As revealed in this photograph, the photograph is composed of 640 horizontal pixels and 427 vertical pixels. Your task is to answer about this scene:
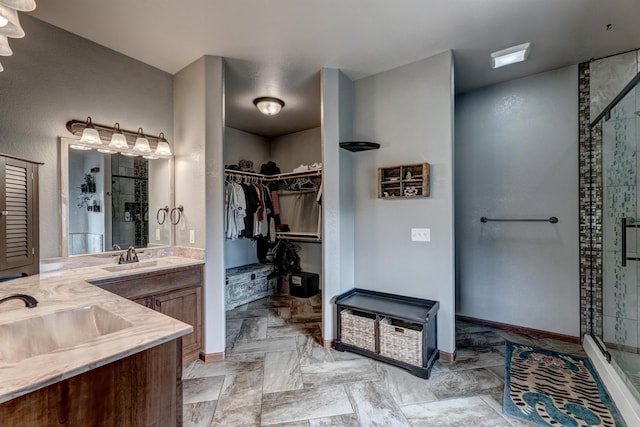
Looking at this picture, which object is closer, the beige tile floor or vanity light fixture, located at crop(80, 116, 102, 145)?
the beige tile floor

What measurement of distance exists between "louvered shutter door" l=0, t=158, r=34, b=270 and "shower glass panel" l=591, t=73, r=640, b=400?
414cm

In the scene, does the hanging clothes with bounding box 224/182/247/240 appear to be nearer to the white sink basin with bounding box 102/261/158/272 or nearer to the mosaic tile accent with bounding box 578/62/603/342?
the white sink basin with bounding box 102/261/158/272

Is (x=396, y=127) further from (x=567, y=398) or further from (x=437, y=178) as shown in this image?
(x=567, y=398)

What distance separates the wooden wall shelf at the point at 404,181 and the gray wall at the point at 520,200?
3.63 ft

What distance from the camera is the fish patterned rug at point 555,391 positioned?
5.85 ft

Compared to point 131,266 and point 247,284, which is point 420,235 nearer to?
point 131,266

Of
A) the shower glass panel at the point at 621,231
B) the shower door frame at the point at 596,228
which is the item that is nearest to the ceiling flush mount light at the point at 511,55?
the shower glass panel at the point at 621,231

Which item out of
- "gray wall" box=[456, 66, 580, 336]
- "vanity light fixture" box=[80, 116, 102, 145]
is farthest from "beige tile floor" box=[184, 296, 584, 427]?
"vanity light fixture" box=[80, 116, 102, 145]

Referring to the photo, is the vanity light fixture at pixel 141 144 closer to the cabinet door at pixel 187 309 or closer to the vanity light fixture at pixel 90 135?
the vanity light fixture at pixel 90 135

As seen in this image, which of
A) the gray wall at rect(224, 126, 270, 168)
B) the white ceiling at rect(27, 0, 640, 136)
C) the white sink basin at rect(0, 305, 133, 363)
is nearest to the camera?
the white sink basin at rect(0, 305, 133, 363)

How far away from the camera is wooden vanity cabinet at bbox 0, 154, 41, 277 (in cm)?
171

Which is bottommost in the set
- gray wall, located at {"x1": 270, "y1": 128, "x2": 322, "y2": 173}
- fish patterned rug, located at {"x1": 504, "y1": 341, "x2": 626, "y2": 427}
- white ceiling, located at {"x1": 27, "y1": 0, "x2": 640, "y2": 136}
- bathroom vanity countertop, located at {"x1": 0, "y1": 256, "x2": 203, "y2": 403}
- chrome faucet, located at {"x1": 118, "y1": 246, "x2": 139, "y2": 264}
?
fish patterned rug, located at {"x1": 504, "y1": 341, "x2": 626, "y2": 427}

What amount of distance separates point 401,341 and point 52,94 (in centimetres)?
344

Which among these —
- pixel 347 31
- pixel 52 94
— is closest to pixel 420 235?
pixel 347 31
